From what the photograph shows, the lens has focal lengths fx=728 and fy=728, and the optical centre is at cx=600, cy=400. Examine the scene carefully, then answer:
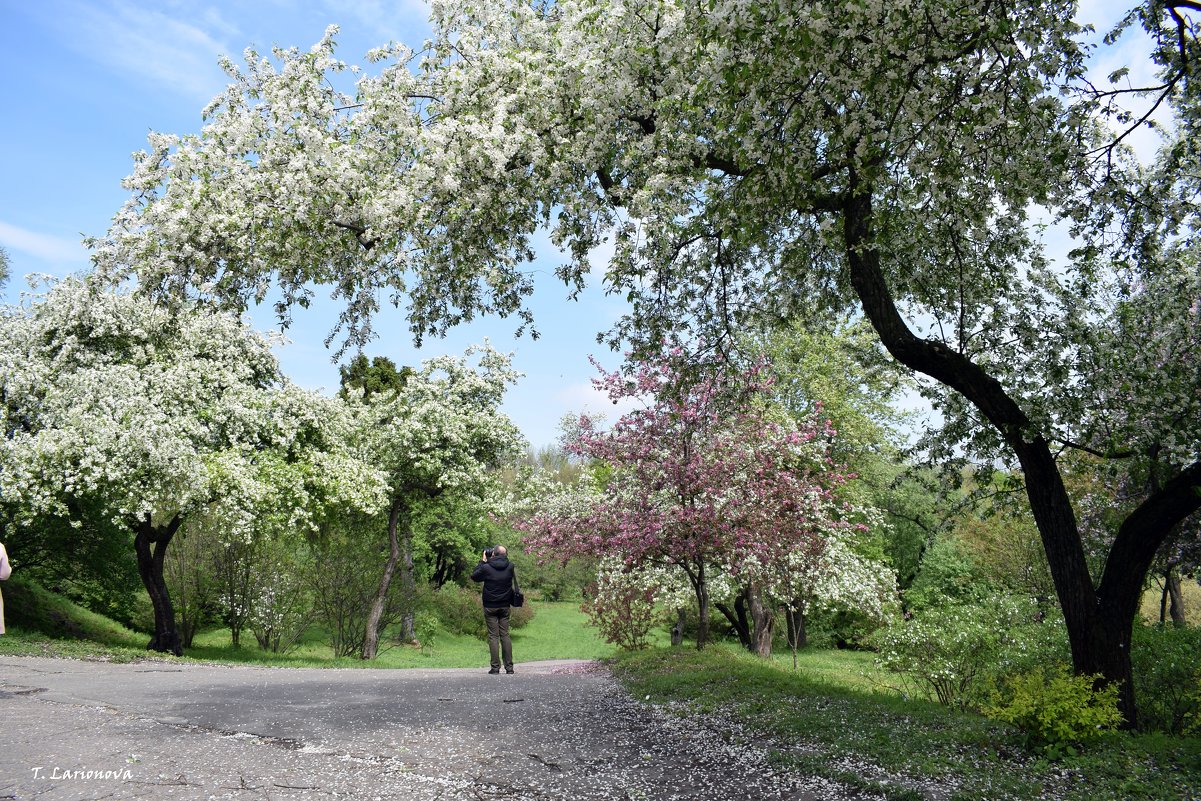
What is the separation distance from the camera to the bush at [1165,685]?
342 inches

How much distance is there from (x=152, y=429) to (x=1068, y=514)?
17748 mm

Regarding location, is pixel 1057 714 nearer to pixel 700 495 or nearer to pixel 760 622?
pixel 700 495

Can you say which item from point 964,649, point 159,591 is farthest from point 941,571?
point 159,591

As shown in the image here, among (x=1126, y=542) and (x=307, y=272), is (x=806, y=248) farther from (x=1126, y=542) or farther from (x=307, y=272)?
(x=307, y=272)

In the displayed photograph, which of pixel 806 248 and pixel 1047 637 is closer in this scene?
pixel 806 248

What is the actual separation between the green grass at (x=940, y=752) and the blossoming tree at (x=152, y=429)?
1387 cm

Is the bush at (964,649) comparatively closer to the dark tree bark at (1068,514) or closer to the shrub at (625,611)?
the dark tree bark at (1068,514)

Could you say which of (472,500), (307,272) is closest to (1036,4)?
(307,272)

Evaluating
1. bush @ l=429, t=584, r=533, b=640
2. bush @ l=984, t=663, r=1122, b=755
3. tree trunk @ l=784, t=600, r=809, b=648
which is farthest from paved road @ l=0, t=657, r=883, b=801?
bush @ l=429, t=584, r=533, b=640

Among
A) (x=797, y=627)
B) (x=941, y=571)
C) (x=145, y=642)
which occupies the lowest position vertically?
(x=797, y=627)

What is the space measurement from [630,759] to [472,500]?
2002cm

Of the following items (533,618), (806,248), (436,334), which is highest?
(806,248)

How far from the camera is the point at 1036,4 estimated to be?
6188mm

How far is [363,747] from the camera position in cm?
640
